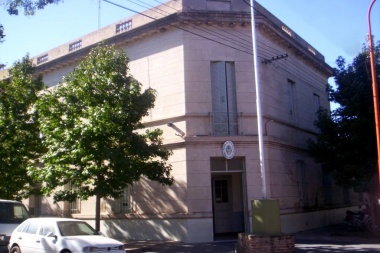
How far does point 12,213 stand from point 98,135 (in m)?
4.70

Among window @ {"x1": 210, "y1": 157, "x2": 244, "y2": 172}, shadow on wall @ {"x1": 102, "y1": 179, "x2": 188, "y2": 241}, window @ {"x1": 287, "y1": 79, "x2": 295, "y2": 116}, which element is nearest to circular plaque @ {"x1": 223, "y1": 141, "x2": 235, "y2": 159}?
window @ {"x1": 210, "y1": 157, "x2": 244, "y2": 172}

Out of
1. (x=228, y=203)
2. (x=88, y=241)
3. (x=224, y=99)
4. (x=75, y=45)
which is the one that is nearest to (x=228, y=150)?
(x=224, y=99)

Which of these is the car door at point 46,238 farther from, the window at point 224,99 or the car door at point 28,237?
the window at point 224,99

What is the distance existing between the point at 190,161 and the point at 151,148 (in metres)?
2.21

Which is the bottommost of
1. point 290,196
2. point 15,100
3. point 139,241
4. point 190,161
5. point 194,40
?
point 139,241

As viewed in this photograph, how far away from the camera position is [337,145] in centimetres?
1923

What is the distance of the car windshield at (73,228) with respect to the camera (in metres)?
11.8

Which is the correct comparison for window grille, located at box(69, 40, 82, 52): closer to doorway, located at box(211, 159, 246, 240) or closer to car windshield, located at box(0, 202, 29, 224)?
car windshield, located at box(0, 202, 29, 224)

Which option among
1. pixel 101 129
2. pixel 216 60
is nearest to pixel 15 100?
pixel 101 129

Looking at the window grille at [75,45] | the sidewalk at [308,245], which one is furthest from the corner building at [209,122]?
the window grille at [75,45]

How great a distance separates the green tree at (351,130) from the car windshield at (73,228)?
11.4 metres

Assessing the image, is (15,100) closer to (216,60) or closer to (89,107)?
(89,107)

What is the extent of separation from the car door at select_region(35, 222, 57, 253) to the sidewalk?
A: 11.2ft

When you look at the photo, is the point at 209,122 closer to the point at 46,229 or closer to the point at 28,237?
the point at 46,229
